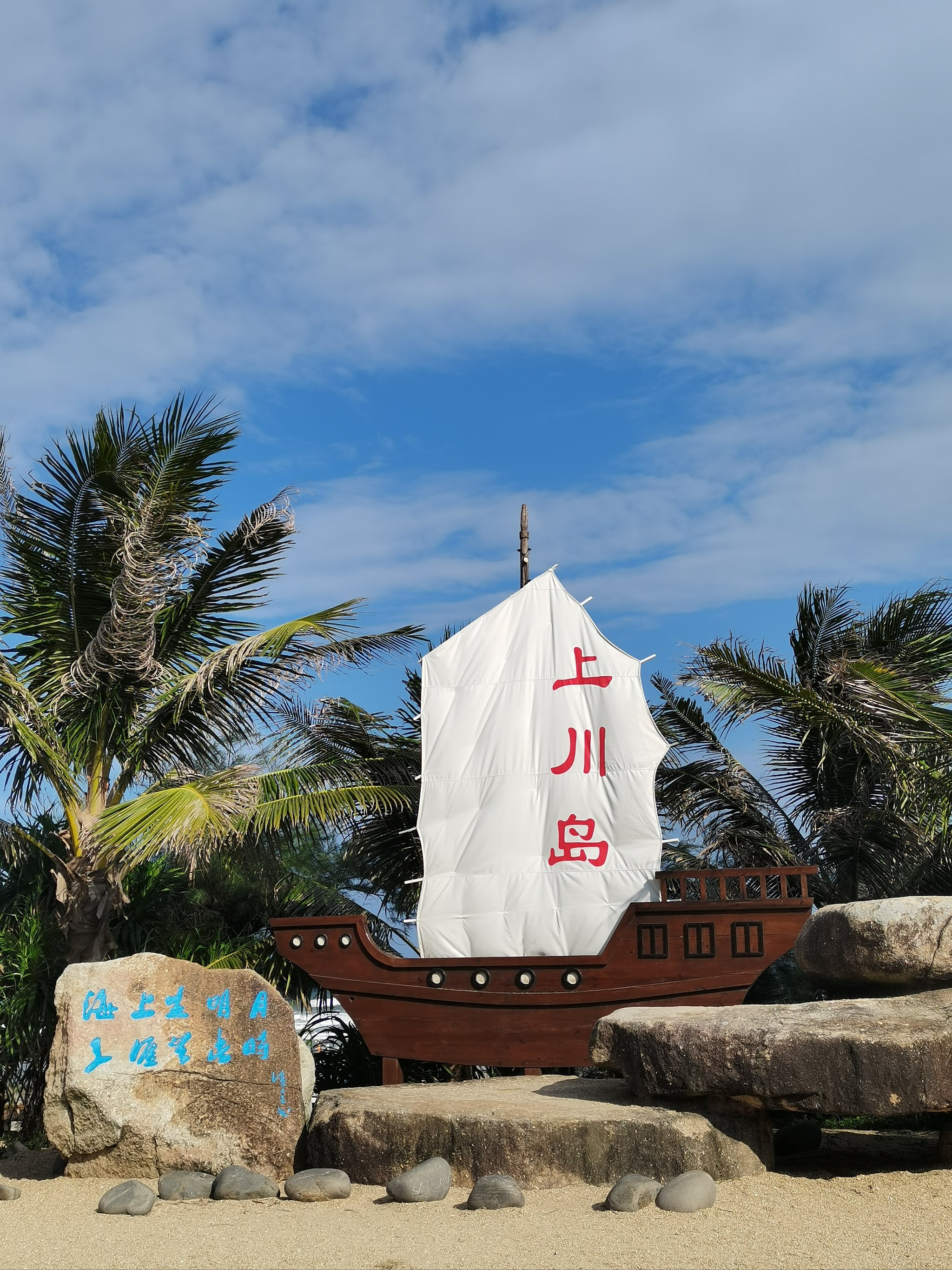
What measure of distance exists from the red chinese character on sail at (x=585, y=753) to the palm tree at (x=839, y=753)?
140 cm

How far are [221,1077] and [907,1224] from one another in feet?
15.4

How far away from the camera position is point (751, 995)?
13.8 metres

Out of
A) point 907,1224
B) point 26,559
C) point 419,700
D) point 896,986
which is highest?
point 26,559

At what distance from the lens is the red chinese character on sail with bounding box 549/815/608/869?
1160 cm

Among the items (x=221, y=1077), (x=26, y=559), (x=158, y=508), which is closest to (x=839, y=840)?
(x=221, y=1077)

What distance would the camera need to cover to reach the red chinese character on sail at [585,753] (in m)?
11.9

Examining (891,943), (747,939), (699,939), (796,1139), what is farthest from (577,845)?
(891,943)

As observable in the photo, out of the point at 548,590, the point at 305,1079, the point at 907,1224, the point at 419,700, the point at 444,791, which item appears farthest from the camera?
the point at 419,700

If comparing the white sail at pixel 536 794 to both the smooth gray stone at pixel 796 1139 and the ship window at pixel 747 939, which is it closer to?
the ship window at pixel 747 939

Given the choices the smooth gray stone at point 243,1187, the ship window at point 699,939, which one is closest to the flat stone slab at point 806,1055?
the ship window at point 699,939

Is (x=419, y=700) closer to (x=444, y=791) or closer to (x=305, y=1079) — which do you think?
(x=444, y=791)

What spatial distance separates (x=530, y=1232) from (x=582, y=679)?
21.6 feet

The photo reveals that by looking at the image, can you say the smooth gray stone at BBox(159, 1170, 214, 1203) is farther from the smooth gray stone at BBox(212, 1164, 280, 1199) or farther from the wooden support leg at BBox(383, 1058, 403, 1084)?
the wooden support leg at BBox(383, 1058, 403, 1084)

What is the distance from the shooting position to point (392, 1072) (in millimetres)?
10430
